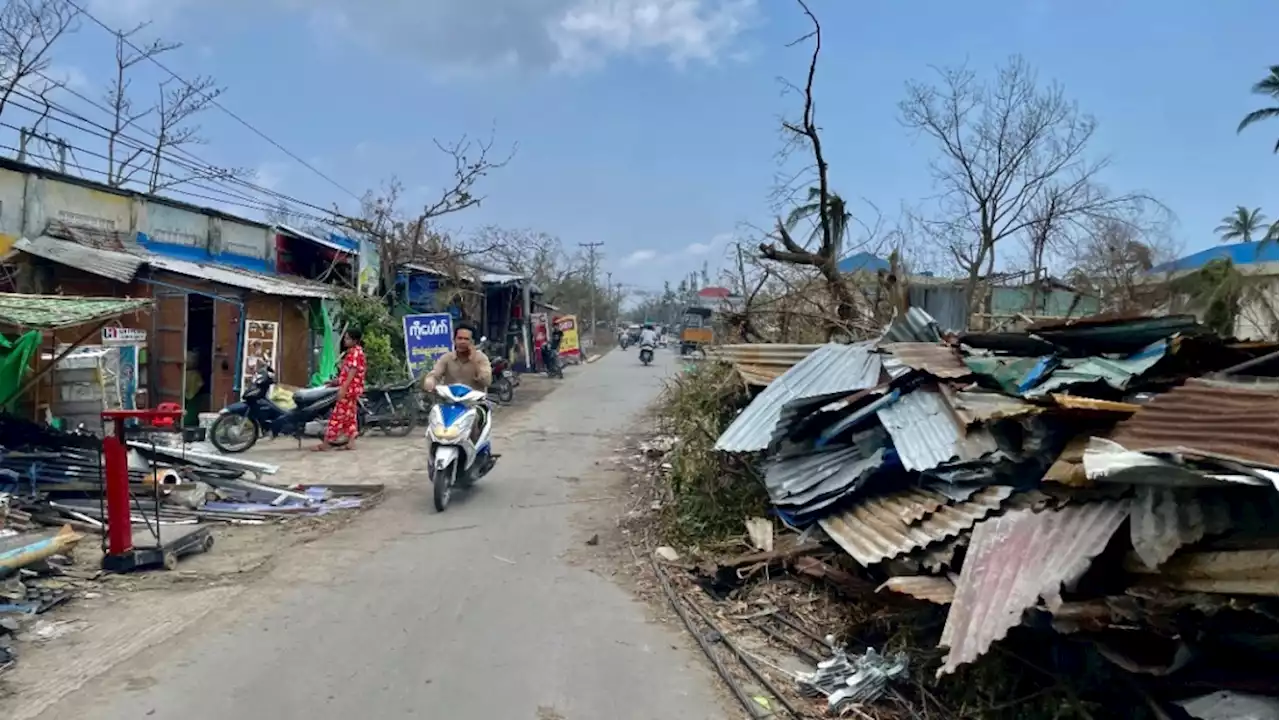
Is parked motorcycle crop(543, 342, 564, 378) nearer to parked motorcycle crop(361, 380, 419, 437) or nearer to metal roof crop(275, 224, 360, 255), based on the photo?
metal roof crop(275, 224, 360, 255)

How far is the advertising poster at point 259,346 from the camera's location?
1705 cm

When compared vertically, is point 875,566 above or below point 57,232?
below

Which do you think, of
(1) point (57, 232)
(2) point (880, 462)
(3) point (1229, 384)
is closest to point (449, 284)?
(1) point (57, 232)

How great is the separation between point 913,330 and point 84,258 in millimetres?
12266

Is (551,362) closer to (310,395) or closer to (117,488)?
(310,395)

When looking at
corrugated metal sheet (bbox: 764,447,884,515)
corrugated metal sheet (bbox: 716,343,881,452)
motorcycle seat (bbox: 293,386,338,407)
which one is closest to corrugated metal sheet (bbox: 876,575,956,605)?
corrugated metal sheet (bbox: 764,447,884,515)

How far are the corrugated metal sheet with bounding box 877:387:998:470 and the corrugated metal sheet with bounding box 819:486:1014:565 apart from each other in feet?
0.76

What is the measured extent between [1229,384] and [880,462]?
2128mm

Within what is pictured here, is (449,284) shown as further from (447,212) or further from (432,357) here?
(432,357)

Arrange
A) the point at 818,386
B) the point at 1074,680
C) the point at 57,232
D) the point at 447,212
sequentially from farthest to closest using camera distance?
1. the point at 447,212
2. the point at 57,232
3. the point at 818,386
4. the point at 1074,680

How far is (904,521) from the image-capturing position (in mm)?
5523

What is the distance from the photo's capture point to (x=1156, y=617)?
3584mm

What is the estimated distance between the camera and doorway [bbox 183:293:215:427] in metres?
16.4

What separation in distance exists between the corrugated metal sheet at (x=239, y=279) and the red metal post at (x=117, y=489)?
924cm
